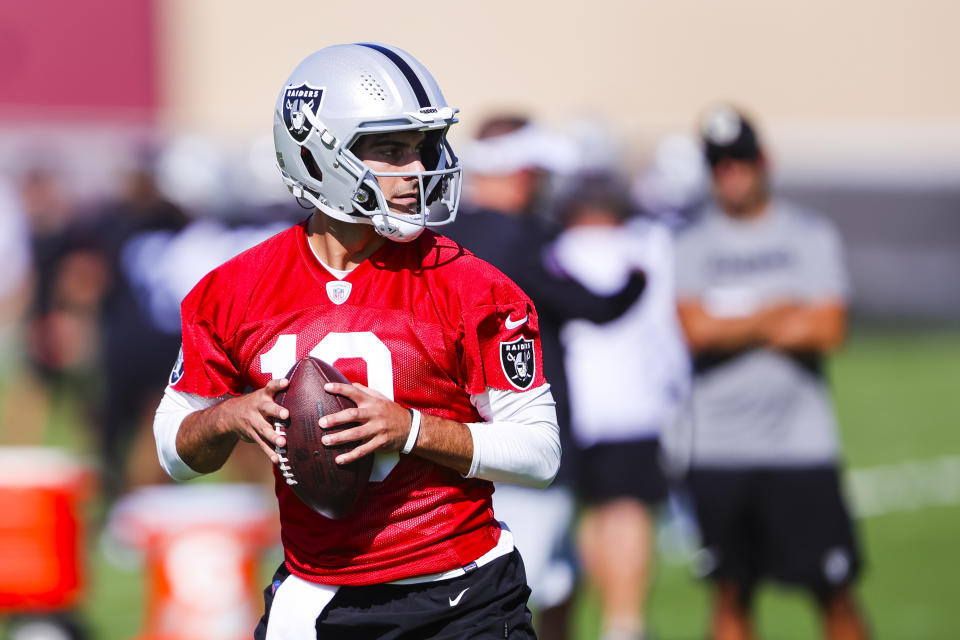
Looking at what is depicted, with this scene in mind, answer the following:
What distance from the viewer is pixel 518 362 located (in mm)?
3119

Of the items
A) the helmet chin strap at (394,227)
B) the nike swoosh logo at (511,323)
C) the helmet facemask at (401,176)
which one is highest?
the helmet facemask at (401,176)

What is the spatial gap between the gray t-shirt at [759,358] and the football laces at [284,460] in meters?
2.93

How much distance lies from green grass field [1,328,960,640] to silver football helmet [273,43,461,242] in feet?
13.1

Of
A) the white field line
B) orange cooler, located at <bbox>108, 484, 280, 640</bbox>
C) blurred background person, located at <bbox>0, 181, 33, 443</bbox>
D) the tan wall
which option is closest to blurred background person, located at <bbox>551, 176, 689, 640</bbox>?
orange cooler, located at <bbox>108, 484, 280, 640</bbox>

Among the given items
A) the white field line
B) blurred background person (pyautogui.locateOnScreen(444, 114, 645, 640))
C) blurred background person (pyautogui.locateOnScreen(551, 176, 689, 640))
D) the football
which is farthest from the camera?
the white field line

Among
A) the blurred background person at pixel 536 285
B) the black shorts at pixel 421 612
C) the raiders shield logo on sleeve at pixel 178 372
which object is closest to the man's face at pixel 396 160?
the raiders shield logo on sleeve at pixel 178 372

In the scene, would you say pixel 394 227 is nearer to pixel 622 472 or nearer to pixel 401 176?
pixel 401 176

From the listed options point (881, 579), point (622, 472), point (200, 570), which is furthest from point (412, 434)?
point (881, 579)

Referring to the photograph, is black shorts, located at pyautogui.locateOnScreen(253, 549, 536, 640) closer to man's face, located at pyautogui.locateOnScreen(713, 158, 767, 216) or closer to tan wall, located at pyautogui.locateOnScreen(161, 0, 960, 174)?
man's face, located at pyautogui.locateOnScreen(713, 158, 767, 216)

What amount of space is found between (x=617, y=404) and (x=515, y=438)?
3642mm

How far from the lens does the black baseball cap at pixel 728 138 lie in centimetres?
559

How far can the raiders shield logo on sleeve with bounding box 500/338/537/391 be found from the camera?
3.09 metres

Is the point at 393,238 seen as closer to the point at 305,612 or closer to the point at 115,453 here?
the point at 305,612

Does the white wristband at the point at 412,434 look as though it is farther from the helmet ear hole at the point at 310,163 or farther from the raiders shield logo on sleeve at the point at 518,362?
the helmet ear hole at the point at 310,163
